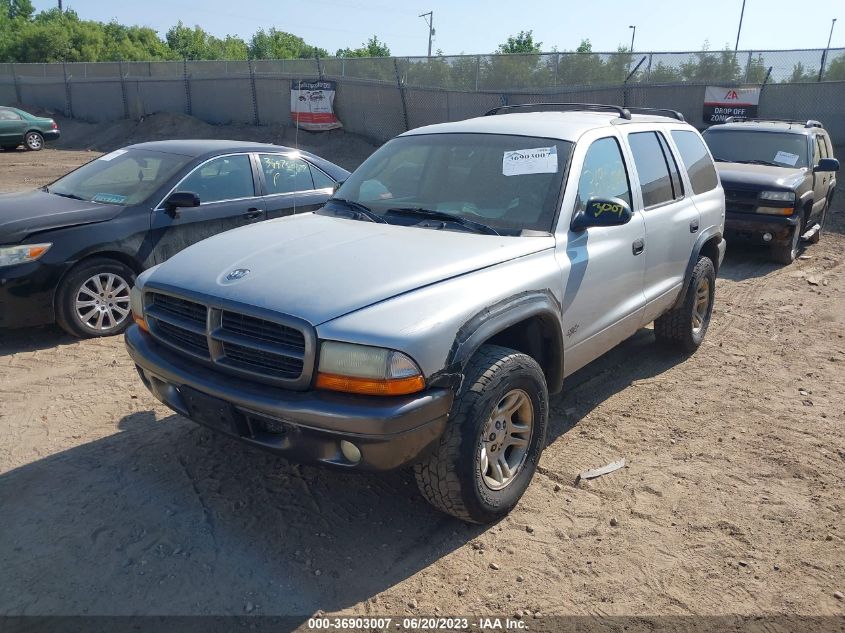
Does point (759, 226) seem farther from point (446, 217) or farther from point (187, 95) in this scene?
point (187, 95)

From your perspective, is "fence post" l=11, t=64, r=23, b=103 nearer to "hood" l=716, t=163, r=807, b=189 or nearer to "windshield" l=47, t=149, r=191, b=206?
"windshield" l=47, t=149, r=191, b=206

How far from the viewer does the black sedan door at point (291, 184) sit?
6.72m

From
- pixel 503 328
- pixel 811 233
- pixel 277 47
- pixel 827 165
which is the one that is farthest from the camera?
pixel 277 47

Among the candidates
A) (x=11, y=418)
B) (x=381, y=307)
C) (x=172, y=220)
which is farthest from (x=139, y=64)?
(x=381, y=307)

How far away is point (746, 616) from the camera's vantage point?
286 cm

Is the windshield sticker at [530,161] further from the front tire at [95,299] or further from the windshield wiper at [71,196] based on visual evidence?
the windshield wiper at [71,196]

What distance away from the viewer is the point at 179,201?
584cm

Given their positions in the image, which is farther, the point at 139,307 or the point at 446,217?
the point at 446,217

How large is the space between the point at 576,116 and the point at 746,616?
3326mm

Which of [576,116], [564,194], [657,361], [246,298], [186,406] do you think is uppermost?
[576,116]

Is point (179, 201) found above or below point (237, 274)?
below

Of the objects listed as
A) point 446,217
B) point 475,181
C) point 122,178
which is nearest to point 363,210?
point 446,217

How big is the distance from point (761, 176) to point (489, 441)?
7.98 m

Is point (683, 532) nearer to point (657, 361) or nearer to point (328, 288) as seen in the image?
point (328, 288)
